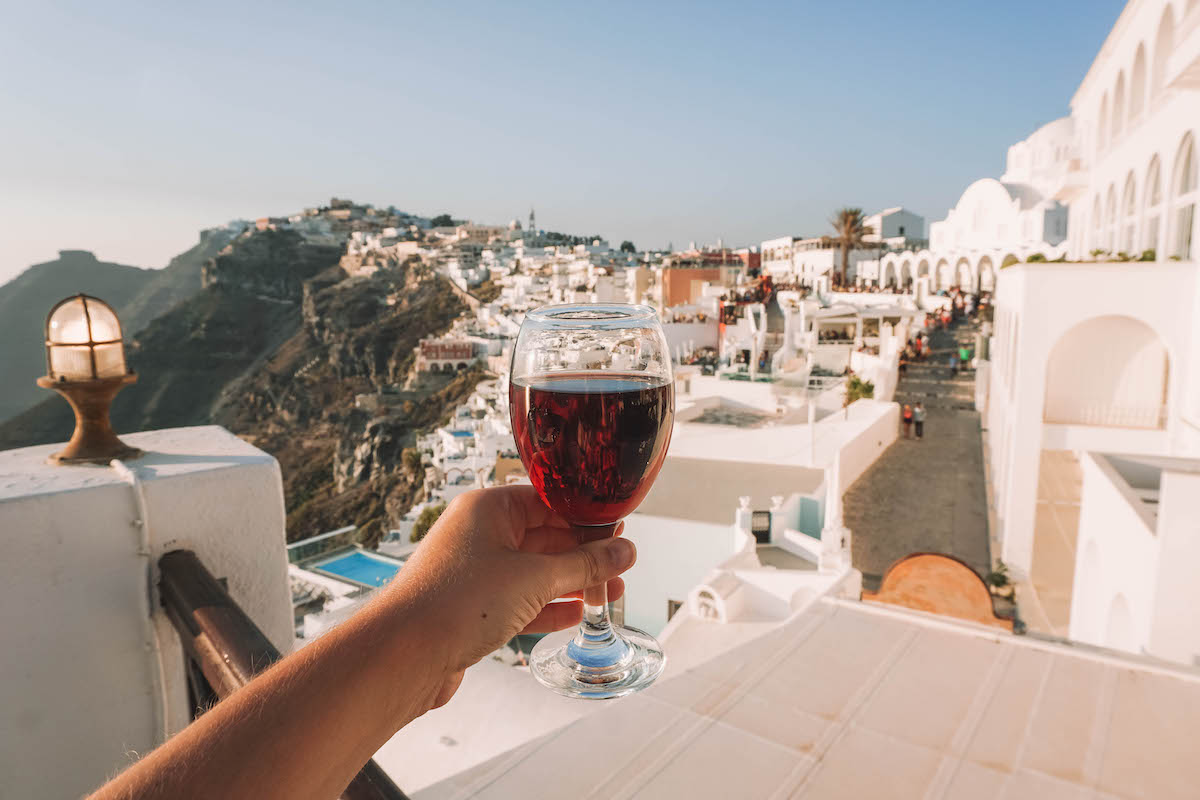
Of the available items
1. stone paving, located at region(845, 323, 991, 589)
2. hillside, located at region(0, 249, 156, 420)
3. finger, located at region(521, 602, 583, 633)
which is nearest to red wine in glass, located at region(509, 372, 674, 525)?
finger, located at region(521, 602, 583, 633)

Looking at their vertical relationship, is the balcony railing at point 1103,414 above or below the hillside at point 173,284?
below

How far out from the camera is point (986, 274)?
3288cm

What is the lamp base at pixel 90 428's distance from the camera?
53.2 inches

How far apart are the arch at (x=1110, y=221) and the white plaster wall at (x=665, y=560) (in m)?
8.30

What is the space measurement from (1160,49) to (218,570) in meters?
12.5

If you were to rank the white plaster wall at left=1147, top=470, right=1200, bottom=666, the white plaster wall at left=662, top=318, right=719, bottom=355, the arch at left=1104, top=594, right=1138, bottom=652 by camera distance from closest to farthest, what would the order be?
the white plaster wall at left=1147, top=470, right=1200, bottom=666 < the arch at left=1104, top=594, right=1138, bottom=652 < the white plaster wall at left=662, top=318, right=719, bottom=355

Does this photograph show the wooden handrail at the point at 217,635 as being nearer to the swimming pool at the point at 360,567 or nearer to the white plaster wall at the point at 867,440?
the white plaster wall at the point at 867,440

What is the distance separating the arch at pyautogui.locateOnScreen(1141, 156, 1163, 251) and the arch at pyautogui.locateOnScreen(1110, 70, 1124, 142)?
2.45 meters

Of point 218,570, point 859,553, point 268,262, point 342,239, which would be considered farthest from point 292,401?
point 218,570

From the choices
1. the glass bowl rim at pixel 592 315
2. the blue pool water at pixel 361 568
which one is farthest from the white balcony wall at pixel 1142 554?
the blue pool water at pixel 361 568

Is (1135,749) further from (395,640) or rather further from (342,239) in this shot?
(342,239)

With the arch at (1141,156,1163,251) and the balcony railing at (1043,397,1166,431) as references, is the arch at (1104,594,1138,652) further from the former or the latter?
the arch at (1141,156,1163,251)

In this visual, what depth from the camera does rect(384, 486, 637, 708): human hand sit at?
1.88 feet

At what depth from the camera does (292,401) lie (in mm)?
66938
